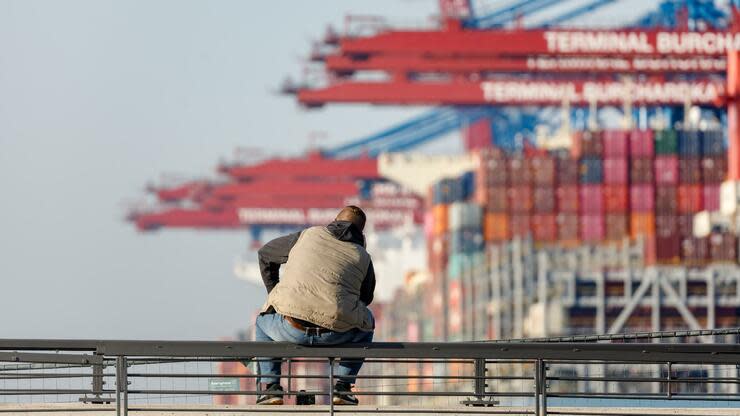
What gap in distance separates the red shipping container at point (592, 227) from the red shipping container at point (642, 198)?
150 centimetres

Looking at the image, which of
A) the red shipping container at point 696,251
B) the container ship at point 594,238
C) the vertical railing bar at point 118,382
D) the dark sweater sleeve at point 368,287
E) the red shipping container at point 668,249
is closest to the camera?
the vertical railing bar at point 118,382

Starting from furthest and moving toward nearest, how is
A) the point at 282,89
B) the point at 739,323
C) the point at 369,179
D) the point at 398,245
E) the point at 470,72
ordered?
the point at 398,245 → the point at 369,179 → the point at 282,89 → the point at 470,72 → the point at 739,323

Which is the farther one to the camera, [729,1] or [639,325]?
[729,1]

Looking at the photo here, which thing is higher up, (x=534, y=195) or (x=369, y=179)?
(x=369, y=179)

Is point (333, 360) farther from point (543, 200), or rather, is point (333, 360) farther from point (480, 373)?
point (543, 200)

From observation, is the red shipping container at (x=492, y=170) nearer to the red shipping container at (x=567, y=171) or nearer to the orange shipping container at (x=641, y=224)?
the red shipping container at (x=567, y=171)

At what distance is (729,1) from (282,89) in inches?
950

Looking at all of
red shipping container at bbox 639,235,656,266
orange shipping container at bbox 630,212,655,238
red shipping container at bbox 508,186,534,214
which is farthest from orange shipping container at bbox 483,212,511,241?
red shipping container at bbox 639,235,656,266

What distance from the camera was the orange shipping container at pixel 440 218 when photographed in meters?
93.1

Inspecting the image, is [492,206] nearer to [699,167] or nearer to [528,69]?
[699,167]

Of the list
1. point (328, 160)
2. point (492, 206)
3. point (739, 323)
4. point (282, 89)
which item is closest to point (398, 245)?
point (328, 160)

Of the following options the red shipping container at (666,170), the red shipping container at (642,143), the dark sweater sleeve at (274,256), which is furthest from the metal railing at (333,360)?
the red shipping container at (666,170)

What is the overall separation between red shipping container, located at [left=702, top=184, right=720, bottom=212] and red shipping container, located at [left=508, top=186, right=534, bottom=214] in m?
7.24

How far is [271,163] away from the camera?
14375cm
